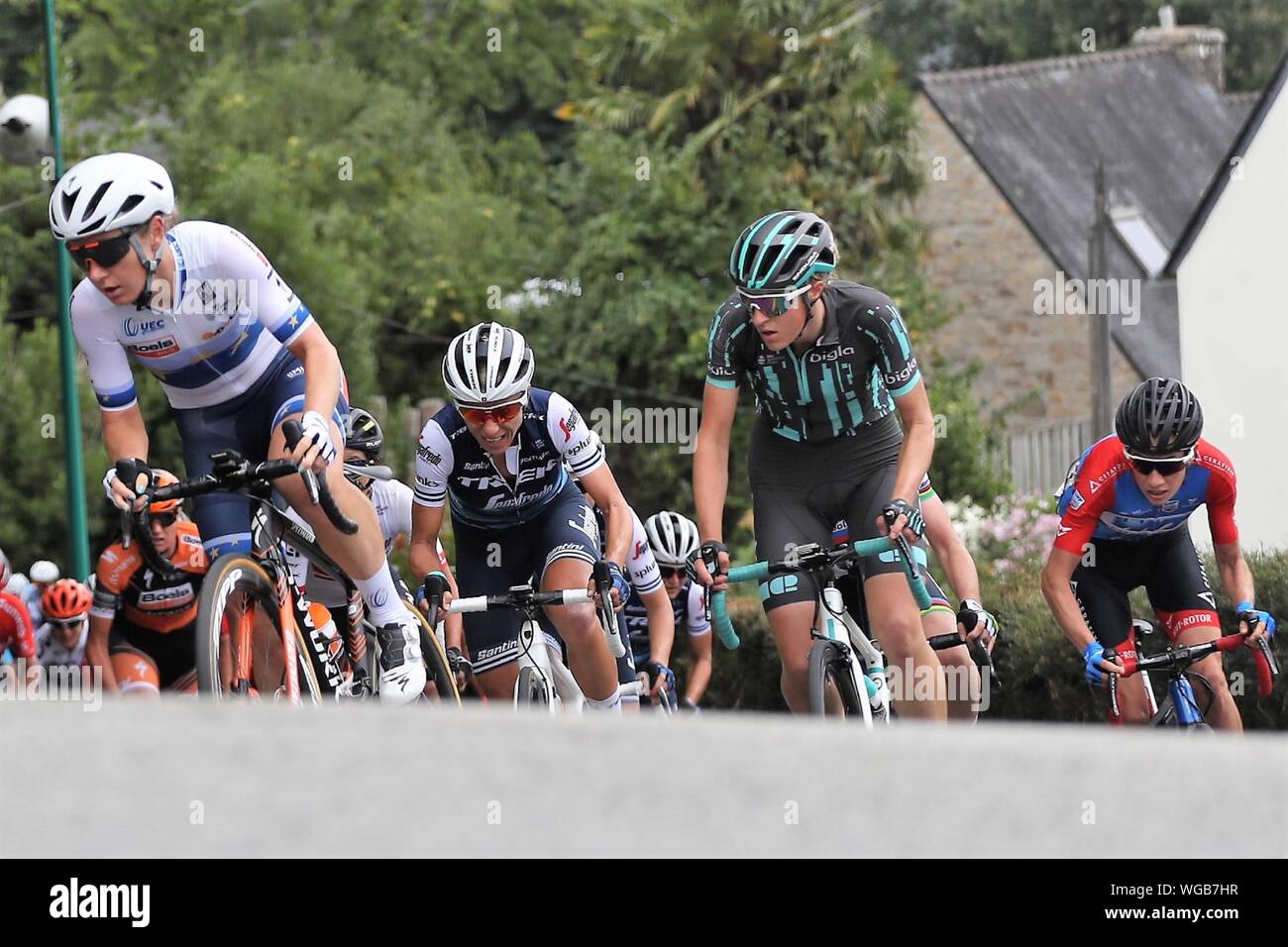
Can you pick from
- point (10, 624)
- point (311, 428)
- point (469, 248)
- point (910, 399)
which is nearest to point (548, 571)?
point (910, 399)

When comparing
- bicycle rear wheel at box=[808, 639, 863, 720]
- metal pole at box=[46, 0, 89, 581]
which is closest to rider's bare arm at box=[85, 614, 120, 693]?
bicycle rear wheel at box=[808, 639, 863, 720]

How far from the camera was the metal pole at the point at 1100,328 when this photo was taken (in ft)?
79.4

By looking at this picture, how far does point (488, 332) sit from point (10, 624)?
3.13 metres

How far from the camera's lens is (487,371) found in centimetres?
694

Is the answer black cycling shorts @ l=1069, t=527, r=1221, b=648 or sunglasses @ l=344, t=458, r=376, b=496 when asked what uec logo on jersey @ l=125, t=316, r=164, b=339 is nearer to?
sunglasses @ l=344, t=458, r=376, b=496

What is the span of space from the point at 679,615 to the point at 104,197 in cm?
500

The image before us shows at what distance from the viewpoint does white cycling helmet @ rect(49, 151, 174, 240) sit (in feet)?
18.2

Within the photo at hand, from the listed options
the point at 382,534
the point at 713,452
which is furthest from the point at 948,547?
the point at 382,534

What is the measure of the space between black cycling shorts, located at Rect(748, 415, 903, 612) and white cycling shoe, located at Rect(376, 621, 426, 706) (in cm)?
129

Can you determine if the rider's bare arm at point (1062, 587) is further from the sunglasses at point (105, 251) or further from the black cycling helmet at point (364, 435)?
the sunglasses at point (105, 251)

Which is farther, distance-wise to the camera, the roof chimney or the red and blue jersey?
the roof chimney

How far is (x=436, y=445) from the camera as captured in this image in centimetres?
737

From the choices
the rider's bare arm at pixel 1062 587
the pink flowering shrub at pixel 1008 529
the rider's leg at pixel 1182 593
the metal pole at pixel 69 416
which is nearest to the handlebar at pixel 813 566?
the rider's bare arm at pixel 1062 587

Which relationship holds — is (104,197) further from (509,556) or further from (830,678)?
(830,678)
